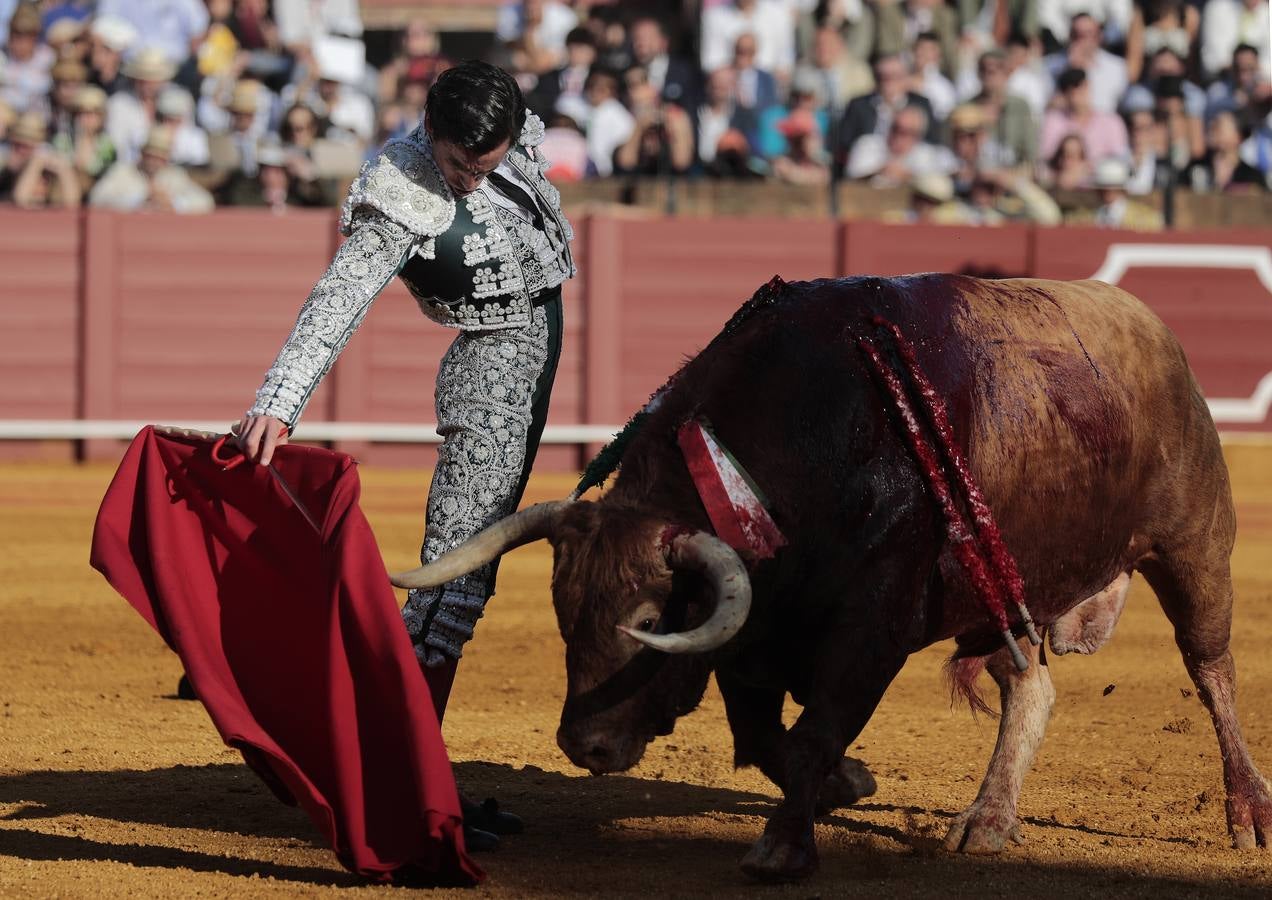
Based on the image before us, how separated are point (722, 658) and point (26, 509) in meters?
6.05

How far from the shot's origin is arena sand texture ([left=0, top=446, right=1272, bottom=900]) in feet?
10.1

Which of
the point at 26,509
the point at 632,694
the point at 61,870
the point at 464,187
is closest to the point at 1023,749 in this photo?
the point at 632,694

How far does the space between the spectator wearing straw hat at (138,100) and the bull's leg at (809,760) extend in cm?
764

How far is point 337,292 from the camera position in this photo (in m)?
3.16

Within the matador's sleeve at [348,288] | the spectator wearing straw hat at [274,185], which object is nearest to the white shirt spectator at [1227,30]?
the spectator wearing straw hat at [274,185]

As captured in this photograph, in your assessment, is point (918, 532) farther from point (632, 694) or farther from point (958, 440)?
point (632, 694)

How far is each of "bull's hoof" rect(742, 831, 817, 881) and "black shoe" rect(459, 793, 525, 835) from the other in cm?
59

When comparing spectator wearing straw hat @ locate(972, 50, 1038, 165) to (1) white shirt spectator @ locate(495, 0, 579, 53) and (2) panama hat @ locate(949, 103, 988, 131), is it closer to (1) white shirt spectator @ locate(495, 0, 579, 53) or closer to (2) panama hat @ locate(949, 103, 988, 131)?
(2) panama hat @ locate(949, 103, 988, 131)

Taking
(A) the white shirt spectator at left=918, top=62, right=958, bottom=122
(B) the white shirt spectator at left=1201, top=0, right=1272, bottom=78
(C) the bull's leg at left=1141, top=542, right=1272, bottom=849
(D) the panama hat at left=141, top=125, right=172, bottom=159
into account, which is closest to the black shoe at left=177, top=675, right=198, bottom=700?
(C) the bull's leg at left=1141, top=542, right=1272, bottom=849

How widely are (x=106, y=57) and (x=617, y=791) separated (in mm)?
7306

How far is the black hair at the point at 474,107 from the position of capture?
3.06 m

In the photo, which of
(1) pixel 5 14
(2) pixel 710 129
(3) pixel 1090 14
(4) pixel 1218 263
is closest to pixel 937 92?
(3) pixel 1090 14

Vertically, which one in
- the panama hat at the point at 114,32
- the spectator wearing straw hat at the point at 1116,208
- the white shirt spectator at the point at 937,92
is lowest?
the spectator wearing straw hat at the point at 1116,208

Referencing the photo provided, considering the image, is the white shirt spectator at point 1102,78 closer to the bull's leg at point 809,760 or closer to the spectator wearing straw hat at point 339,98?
the spectator wearing straw hat at point 339,98
